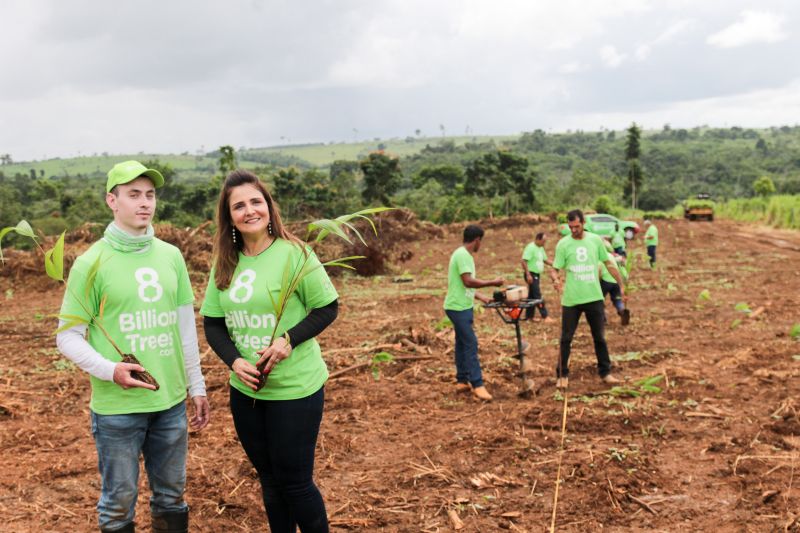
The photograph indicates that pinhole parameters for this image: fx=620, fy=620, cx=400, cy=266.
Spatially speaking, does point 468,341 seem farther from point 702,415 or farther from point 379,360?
point 702,415

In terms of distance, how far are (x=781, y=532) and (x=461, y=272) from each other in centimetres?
312

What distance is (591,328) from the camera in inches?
237

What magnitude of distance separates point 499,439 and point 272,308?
273cm

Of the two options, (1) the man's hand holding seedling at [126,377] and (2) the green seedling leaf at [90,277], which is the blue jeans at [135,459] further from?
(2) the green seedling leaf at [90,277]

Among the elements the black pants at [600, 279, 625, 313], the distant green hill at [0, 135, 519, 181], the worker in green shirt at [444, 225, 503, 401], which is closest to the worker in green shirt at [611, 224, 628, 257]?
the black pants at [600, 279, 625, 313]

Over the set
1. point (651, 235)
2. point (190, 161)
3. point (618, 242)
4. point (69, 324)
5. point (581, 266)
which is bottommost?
point (651, 235)

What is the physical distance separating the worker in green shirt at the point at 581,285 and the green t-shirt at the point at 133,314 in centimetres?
412

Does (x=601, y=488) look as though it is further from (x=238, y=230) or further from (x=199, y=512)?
(x=238, y=230)

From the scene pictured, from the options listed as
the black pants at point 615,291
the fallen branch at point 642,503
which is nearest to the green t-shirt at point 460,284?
the fallen branch at point 642,503

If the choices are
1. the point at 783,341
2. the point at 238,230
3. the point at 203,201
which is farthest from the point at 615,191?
the point at 238,230

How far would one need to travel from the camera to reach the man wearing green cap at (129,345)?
2359mm

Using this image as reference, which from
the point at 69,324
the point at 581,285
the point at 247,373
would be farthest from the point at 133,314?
the point at 581,285

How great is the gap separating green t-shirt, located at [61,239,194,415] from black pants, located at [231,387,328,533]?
0.32 metres

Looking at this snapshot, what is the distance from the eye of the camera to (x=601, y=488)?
12.4 feet
